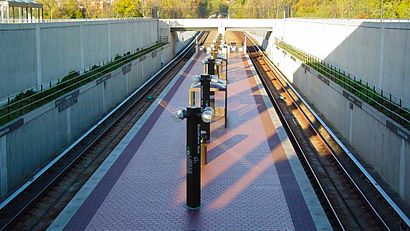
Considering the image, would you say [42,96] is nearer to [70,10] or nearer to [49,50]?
[49,50]

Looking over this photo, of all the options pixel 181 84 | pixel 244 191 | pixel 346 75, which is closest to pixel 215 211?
pixel 244 191

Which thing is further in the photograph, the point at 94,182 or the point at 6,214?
the point at 94,182

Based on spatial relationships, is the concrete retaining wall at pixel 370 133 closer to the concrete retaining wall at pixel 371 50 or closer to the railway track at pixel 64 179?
the concrete retaining wall at pixel 371 50

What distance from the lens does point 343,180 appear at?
632 inches

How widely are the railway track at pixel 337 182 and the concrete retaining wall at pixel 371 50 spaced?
8.02ft

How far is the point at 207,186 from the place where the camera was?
14672 mm

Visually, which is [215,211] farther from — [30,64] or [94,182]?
[30,64]

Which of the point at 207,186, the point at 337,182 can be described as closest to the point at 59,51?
the point at 207,186

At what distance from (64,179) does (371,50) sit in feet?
A: 36.3

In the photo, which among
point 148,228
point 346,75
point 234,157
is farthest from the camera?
point 346,75

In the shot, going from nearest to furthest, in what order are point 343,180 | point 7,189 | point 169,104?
1. point 7,189
2. point 343,180
3. point 169,104

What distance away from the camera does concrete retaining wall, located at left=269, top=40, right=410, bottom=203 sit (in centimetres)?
1381

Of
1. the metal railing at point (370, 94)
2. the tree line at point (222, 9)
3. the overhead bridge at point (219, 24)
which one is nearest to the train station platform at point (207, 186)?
the metal railing at point (370, 94)

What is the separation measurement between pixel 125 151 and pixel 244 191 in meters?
5.34
